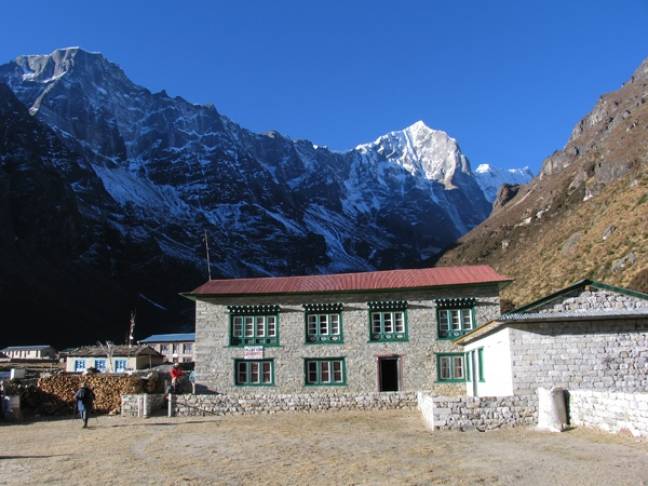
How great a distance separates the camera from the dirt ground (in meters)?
12.5

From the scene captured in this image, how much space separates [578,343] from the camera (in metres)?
19.7

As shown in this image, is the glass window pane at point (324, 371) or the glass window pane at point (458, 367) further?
the glass window pane at point (324, 371)

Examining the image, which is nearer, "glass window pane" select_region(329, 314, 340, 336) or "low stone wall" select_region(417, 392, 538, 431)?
"low stone wall" select_region(417, 392, 538, 431)

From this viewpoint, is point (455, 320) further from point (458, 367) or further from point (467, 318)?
point (458, 367)

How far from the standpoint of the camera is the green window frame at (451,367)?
1188 inches

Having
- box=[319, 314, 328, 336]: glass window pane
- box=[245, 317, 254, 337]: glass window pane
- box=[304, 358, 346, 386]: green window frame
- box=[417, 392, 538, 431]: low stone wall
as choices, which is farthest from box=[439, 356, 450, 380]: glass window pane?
box=[417, 392, 538, 431]: low stone wall

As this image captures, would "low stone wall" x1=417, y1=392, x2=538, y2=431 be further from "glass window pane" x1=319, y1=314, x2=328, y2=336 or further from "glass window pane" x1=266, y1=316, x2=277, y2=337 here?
"glass window pane" x1=266, y1=316, x2=277, y2=337

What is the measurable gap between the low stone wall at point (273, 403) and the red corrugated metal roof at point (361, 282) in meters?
7.02

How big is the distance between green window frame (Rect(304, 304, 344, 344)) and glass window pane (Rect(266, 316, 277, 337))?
1.59 m

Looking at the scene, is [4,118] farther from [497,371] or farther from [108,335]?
[497,371]

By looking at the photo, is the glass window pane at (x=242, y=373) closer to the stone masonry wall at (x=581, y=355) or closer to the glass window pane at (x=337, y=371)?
Result: the glass window pane at (x=337, y=371)

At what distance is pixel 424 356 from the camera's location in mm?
A: 30500

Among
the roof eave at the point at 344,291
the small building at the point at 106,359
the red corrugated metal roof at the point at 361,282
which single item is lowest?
the small building at the point at 106,359

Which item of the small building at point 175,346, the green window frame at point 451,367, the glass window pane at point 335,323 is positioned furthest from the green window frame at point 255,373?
the small building at point 175,346
